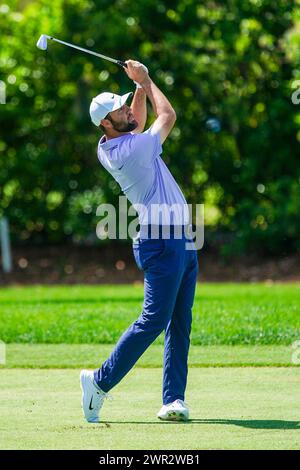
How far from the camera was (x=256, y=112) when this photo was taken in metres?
16.1

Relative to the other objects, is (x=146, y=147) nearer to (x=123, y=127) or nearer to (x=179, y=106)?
(x=123, y=127)

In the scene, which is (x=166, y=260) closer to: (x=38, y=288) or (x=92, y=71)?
(x=38, y=288)

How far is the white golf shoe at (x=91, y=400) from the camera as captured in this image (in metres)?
6.50

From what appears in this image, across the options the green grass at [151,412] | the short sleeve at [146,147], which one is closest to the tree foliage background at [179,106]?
the green grass at [151,412]

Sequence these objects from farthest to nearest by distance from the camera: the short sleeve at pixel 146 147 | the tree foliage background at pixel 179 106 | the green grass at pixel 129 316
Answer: the tree foliage background at pixel 179 106 < the green grass at pixel 129 316 < the short sleeve at pixel 146 147

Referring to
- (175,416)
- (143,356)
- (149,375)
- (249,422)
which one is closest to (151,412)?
(175,416)

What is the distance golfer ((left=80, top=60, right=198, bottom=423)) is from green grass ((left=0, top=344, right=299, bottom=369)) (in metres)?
1.97

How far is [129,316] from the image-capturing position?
11.0 meters

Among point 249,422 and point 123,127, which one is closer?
point 249,422

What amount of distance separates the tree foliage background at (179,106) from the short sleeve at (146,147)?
8.75 meters

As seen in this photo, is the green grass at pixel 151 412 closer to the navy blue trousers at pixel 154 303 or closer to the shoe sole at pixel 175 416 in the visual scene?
the shoe sole at pixel 175 416

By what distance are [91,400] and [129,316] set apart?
445 cm

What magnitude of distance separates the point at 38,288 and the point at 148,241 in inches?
342

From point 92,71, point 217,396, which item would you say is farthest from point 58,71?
point 217,396
